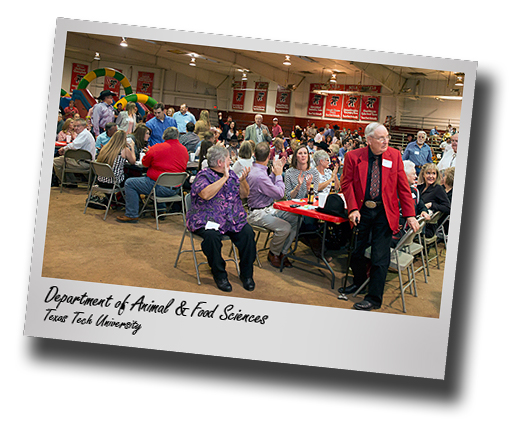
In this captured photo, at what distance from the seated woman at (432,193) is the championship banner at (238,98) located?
3.90 meters

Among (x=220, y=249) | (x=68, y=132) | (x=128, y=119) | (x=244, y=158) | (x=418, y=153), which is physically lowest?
(x=220, y=249)

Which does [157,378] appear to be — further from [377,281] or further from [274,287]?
[377,281]

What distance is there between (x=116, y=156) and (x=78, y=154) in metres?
0.71

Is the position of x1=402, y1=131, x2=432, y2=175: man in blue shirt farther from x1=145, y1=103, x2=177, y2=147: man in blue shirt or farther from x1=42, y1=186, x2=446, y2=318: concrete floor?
x1=145, y1=103, x2=177, y2=147: man in blue shirt

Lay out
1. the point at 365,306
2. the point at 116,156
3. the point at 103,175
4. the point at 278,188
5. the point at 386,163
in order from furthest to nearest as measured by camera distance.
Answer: the point at 116,156, the point at 103,175, the point at 278,188, the point at 386,163, the point at 365,306

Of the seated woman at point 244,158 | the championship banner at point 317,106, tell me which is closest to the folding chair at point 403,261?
the seated woman at point 244,158

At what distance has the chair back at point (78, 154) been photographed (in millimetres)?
5748

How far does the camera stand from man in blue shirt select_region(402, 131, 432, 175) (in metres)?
6.09

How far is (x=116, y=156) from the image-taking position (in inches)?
217

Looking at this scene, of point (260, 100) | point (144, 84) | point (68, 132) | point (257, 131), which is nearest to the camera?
point (68, 132)

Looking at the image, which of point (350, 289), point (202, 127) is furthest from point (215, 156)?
point (202, 127)

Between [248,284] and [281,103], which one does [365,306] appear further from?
[281,103]

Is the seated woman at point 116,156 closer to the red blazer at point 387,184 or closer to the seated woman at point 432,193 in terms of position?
the red blazer at point 387,184

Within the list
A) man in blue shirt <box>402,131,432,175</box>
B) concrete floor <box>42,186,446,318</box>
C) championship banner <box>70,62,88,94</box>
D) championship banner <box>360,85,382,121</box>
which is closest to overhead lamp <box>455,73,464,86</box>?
concrete floor <box>42,186,446,318</box>
